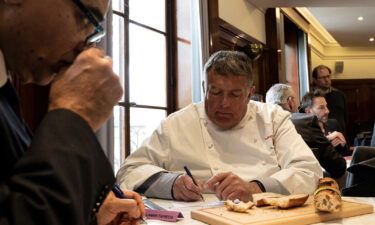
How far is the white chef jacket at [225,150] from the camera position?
5.83 ft

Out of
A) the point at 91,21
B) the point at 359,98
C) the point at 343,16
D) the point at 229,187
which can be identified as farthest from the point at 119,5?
the point at 359,98

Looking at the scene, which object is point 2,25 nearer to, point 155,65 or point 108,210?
point 108,210

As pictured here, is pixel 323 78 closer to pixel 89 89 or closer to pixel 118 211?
pixel 118 211

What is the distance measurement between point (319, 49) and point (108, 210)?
1032cm

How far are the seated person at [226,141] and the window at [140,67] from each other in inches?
43.2

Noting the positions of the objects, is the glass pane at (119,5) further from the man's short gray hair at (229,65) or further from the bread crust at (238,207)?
the bread crust at (238,207)

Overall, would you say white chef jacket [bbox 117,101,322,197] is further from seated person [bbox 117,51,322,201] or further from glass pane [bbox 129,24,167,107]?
glass pane [bbox 129,24,167,107]

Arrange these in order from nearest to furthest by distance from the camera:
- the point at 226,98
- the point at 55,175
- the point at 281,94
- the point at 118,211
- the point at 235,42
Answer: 1. the point at 55,175
2. the point at 118,211
3. the point at 226,98
4. the point at 281,94
5. the point at 235,42

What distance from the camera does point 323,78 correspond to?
6.21m

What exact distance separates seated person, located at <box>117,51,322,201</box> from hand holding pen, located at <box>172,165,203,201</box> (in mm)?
166

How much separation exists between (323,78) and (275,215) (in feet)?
18.3

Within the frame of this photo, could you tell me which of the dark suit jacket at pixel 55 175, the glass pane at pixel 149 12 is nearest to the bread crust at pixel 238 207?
the dark suit jacket at pixel 55 175

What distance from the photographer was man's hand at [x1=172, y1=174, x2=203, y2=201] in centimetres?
147

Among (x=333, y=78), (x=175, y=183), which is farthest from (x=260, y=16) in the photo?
(x=333, y=78)
